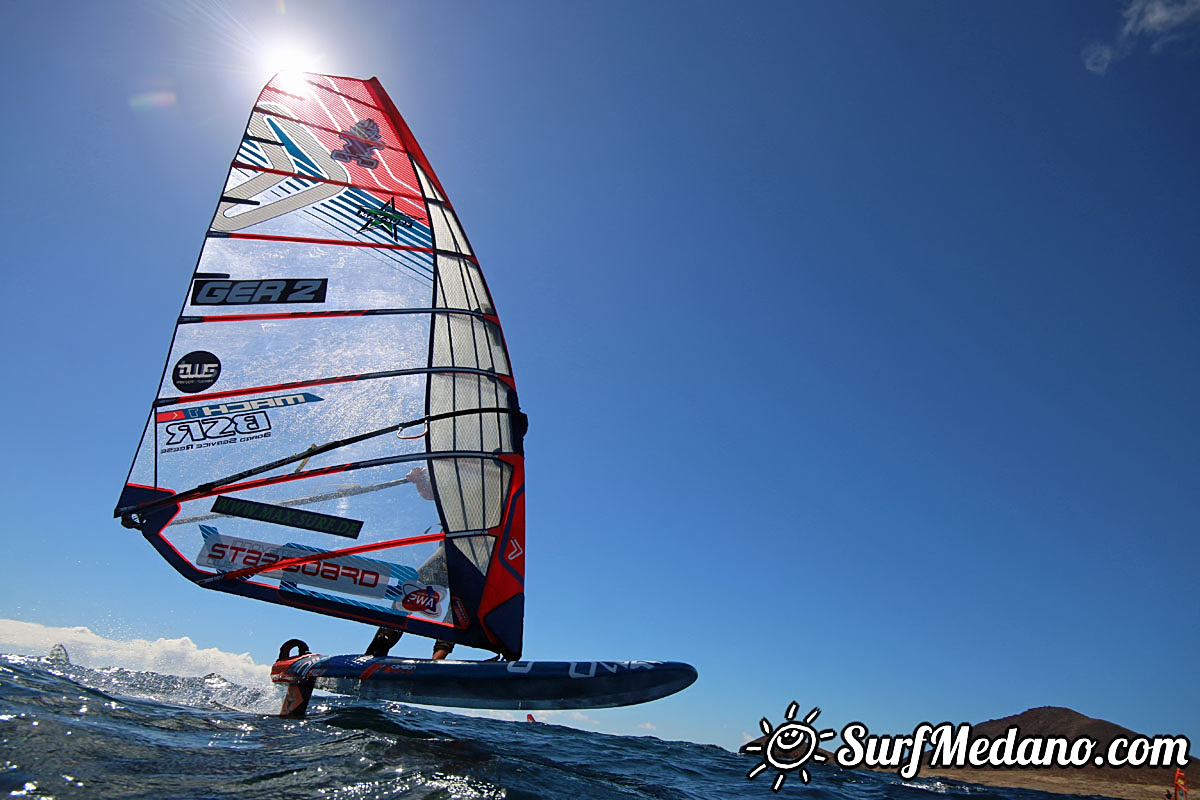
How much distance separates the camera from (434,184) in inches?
336

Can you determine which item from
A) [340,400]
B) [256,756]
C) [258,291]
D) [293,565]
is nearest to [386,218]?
[258,291]

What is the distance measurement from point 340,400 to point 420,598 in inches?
103

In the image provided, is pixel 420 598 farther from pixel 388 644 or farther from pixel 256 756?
pixel 256 756

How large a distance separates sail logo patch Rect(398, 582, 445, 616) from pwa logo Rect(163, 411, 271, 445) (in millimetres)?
2549

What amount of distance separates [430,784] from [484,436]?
4.44 m

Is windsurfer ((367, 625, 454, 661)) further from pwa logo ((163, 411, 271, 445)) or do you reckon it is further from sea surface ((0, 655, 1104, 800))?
pwa logo ((163, 411, 271, 445))

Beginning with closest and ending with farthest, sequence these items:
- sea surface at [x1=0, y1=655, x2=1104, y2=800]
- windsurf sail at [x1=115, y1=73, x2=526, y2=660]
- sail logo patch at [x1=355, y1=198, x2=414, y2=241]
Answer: sea surface at [x1=0, y1=655, x2=1104, y2=800]
windsurf sail at [x1=115, y1=73, x2=526, y2=660]
sail logo patch at [x1=355, y1=198, x2=414, y2=241]

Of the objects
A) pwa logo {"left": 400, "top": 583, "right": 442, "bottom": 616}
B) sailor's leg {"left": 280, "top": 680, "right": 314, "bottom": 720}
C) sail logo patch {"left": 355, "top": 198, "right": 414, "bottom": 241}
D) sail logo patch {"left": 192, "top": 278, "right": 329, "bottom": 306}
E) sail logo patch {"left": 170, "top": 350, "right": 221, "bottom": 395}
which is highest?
sail logo patch {"left": 355, "top": 198, "right": 414, "bottom": 241}

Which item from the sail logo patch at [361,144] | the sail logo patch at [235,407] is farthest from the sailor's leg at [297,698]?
the sail logo patch at [361,144]

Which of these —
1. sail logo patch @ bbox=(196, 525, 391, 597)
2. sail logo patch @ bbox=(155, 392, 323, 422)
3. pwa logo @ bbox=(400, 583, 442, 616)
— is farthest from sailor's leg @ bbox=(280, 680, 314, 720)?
sail logo patch @ bbox=(155, 392, 323, 422)

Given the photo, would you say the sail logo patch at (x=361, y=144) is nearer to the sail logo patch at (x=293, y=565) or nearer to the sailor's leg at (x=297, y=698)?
the sail logo patch at (x=293, y=565)

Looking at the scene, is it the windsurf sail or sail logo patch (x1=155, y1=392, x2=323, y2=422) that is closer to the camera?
the windsurf sail

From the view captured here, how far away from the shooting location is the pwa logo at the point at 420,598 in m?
6.86

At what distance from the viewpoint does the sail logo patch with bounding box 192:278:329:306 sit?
7.30 m
